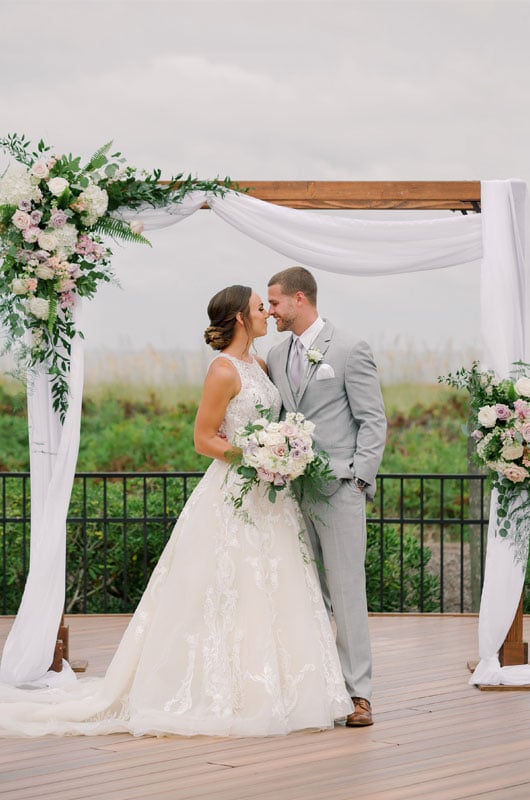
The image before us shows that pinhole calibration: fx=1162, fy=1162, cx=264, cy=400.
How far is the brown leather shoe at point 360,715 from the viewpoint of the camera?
4.87 meters

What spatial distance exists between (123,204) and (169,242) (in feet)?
39.6

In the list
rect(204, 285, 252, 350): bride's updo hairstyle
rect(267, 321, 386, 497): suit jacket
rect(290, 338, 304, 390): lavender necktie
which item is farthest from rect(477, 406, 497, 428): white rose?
rect(204, 285, 252, 350): bride's updo hairstyle

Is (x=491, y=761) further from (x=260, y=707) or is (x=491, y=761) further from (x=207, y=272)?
(x=207, y=272)

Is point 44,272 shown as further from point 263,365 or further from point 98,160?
point 263,365

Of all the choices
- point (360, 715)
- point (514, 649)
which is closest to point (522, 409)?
point (514, 649)

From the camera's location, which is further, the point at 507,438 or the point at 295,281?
the point at 507,438

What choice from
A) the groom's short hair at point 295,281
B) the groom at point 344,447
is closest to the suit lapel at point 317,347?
the groom at point 344,447

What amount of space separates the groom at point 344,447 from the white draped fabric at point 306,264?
2.39ft

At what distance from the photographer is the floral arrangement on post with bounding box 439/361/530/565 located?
18.0ft

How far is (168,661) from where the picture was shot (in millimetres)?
4859

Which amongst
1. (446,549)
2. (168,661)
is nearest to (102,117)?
(446,549)

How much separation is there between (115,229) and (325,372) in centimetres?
141

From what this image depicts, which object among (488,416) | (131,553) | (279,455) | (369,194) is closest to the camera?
(279,455)

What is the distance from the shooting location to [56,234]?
18.1 feet
